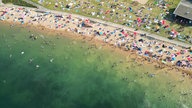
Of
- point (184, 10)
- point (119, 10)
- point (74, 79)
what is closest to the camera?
point (74, 79)

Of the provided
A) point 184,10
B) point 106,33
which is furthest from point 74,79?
point 184,10

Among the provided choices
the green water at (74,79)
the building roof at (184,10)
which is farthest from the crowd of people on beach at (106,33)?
the building roof at (184,10)

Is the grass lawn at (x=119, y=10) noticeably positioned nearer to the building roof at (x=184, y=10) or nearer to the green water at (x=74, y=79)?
the building roof at (x=184, y=10)

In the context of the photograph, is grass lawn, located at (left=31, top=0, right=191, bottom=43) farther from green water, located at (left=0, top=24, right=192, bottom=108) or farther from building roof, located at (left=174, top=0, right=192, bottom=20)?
green water, located at (left=0, top=24, right=192, bottom=108)

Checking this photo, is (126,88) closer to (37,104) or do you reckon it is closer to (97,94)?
(97,94)

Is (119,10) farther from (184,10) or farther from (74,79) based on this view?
(74,79)

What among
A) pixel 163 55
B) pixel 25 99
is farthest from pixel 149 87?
pixel 25 99

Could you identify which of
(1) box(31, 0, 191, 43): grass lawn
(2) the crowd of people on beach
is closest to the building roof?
(1) box(31, 0, 191, 43): grass lawn
